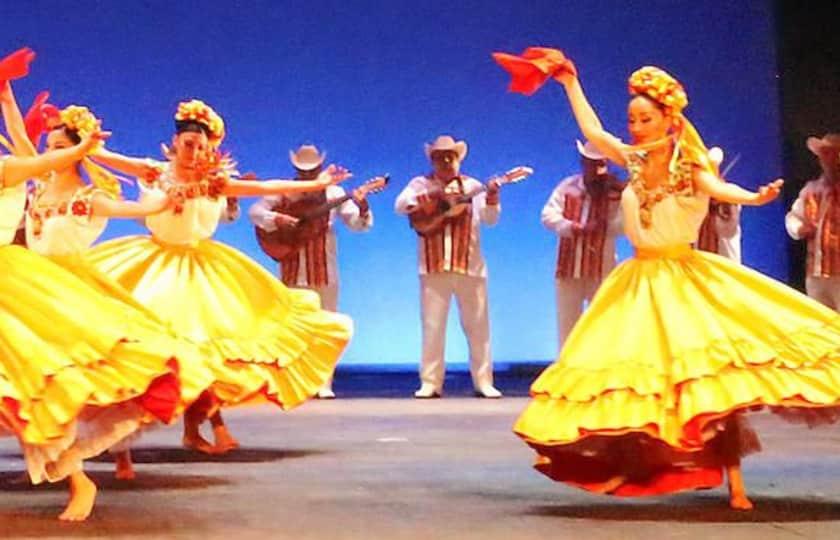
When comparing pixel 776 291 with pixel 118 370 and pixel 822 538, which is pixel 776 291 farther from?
pixel 118 370

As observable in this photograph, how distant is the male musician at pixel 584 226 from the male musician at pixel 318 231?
1107mm

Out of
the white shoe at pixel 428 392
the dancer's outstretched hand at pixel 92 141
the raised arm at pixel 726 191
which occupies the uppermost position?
the dancer's outstretched hand at pixel 92 141

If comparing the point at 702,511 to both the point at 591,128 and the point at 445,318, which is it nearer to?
the point at 591,128

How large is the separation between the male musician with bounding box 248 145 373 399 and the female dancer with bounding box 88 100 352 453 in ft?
8.83

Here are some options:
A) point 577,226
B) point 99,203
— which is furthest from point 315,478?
point 577,226

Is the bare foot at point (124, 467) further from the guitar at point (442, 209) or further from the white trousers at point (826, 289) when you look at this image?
the white trousers at point (826, 289)

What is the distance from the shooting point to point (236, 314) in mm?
5500

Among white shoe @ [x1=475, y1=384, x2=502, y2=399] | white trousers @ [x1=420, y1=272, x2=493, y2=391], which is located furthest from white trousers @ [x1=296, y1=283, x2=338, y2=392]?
white shoe @ [x1=475, y1=384, x2=502, y2=399]

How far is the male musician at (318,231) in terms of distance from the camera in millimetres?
8523

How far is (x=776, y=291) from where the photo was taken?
13.4 ft

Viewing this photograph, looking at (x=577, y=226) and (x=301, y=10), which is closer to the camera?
(x=577, y=226)

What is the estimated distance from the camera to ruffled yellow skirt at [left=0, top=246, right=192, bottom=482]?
Answer: 12.0 ft

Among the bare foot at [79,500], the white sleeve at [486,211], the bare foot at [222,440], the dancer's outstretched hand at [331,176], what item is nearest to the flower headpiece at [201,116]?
the dancer's outstretched hand at [331,176]

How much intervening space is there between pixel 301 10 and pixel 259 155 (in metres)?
0.99
